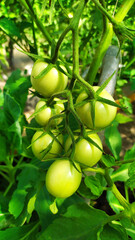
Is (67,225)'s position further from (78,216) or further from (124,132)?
(124,132)


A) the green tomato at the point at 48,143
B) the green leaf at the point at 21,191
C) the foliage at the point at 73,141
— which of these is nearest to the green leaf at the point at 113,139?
the foliage at the point at 73,141

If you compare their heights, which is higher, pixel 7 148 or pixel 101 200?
pixel 7 148

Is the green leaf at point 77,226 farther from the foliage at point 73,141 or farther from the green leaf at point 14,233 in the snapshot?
the green leaf at point 14,233

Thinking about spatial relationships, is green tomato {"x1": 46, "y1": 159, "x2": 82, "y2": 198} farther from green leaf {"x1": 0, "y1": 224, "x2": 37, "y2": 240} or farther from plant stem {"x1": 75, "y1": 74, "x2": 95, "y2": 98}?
green leaf {"x1": 0, "y1": 224, "x2": 37, "y2": 240}

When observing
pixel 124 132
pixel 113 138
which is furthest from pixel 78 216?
pixel 124 132

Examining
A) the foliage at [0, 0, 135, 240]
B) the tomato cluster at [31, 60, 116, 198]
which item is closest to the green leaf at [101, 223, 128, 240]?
the foliage at [0, 0, 135, 240]

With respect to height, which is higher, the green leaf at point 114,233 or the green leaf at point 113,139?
the green leaf at point 113,139

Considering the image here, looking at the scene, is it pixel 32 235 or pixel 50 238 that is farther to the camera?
pixel 32 235
